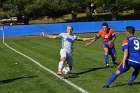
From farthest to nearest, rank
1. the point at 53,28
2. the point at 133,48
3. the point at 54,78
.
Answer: the point at 53,28, the point at 54,78, the point at 133,48

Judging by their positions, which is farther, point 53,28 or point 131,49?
point 53,28

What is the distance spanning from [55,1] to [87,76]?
5579 centimetres

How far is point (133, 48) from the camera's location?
472 inches

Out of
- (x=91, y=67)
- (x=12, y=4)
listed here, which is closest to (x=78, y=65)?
(x=91, y=67)

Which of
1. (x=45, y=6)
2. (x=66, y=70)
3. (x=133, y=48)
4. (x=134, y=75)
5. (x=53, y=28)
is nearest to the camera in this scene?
(x=133, y=48)

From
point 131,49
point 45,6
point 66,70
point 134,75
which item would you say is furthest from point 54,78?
point 45,6

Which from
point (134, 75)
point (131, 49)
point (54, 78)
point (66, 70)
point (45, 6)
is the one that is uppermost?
point (131, 49)

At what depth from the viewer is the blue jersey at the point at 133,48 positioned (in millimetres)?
11961

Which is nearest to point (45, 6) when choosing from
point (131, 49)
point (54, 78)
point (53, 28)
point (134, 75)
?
point (53, 28)

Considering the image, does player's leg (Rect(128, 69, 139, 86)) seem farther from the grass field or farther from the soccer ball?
the soccer ball

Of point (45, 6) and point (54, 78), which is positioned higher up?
point (54, 78)

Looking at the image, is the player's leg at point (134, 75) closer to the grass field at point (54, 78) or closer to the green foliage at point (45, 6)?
the grass field at point (54, 78)

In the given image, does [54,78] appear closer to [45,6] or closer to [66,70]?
[66,70]

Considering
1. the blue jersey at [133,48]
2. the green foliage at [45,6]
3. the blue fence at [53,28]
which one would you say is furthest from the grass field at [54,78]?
the green foliage at [45,6]
